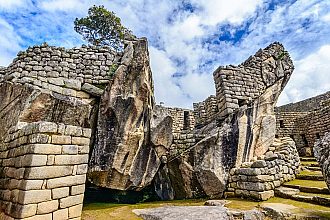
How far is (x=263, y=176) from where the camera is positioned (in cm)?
668

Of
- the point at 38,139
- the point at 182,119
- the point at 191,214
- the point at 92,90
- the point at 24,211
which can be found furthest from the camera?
the point at 182,119

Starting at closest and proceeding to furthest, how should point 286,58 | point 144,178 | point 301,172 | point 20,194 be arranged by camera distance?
point 20,194 → point 144,178 → point 301,172 → point 286,58

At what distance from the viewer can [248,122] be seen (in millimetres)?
8320

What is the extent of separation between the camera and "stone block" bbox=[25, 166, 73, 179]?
11.0ft

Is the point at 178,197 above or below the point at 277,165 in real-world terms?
below

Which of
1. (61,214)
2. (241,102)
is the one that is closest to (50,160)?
(61,214)

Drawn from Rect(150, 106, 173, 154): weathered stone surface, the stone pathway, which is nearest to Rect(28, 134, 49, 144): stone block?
Rect(150, 106, 173, 154): weathered stone surface

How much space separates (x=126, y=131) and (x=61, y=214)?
3302mm

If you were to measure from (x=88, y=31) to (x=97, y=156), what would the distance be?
9437mm

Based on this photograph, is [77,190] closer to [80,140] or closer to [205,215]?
[80,140]

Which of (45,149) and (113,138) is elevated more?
(113,138)

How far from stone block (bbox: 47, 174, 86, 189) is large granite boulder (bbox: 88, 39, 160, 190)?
2.30 metres

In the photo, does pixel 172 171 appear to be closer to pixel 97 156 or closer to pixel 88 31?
pixel 97 156

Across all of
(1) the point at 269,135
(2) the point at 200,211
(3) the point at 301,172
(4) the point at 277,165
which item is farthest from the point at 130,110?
(3) the point at 301,172
